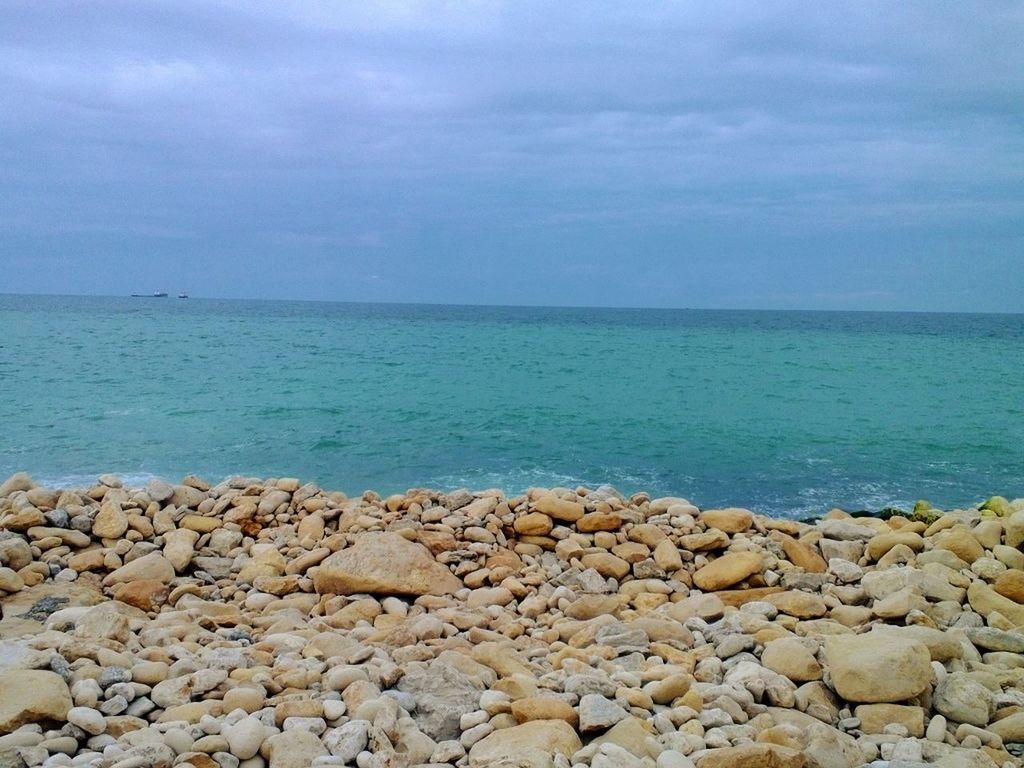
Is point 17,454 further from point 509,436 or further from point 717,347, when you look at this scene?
point 717,347

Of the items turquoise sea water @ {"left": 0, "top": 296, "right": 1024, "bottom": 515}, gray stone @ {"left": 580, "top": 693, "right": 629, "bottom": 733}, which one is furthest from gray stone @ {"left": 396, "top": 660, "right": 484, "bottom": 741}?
turquoise sea water @ {"left": 0, "top": 296, "right": 1024, "bottom": 515}

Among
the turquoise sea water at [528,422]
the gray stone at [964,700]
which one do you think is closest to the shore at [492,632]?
the gray stone at [964,700]

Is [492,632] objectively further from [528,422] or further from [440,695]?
[528,422]

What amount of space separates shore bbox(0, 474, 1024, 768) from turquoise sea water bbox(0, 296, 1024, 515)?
4.76 meters

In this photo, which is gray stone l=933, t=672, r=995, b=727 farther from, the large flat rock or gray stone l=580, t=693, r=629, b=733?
the large flat rock

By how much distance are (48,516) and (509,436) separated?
1039cm

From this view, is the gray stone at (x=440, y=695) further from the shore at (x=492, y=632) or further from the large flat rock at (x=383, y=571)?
the large flat rock at (x=383, y=571)

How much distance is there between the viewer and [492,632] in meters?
5.91

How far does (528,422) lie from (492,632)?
13.2 metres

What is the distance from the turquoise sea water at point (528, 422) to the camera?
13938 mm

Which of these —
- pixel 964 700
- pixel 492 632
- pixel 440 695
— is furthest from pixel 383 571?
pixel 964 700

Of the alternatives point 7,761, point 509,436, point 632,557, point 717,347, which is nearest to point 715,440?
point 509,436

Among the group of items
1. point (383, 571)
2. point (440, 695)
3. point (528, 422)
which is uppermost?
point (440, 695)

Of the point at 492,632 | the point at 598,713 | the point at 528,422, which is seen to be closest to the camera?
the point at 598,713
